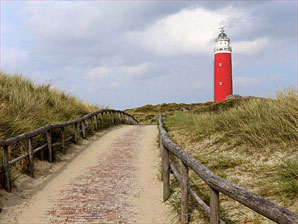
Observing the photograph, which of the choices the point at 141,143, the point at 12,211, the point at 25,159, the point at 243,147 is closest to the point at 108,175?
A: the point at 25,159

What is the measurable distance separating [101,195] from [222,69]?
110 ft

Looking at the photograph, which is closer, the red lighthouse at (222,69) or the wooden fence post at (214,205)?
the wooden fence post at (214,205)

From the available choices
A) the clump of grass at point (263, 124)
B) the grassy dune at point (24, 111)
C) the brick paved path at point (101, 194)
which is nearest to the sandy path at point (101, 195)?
the brick paved path at point (101, 194)

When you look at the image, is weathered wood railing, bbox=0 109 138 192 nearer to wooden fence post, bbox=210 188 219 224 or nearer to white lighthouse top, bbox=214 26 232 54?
wooden fence post, bbox=210 188 219 224

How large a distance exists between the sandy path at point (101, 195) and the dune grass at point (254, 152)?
0.73 meters

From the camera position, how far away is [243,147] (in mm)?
6801

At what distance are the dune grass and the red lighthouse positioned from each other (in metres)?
28.3

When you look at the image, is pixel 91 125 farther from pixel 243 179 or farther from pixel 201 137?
pixel 243 179

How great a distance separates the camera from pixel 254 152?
6.38m

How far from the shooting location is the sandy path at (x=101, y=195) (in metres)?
5.12

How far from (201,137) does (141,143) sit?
366 cm

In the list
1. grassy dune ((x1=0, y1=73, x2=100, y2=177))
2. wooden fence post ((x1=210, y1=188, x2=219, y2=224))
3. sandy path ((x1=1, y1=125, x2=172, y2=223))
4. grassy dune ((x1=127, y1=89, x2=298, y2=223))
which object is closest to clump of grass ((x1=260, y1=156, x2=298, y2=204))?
grassy dune ((x1=127, y1=89, x2=298, y2=223))

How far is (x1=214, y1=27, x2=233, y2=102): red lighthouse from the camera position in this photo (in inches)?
1461

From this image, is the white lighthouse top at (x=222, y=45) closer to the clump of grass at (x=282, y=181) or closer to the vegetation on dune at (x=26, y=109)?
the vegetation on dune at (x=26, y=109)
